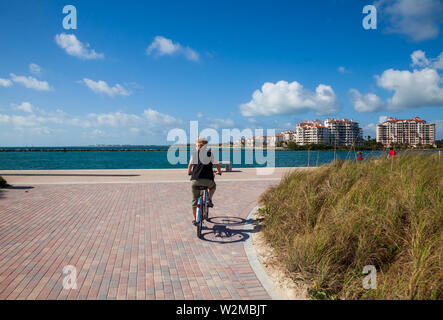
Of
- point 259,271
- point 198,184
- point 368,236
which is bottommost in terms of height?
point 259,271

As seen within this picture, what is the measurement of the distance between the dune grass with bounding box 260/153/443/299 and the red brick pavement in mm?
782

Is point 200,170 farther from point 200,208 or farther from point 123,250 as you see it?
point 123,250

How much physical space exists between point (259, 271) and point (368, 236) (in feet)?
5.29

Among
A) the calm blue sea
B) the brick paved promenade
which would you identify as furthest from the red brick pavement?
the calm blue sea

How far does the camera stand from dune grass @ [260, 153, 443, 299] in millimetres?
2773

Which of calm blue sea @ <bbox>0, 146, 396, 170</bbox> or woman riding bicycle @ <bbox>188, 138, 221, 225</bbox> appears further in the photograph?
calm blue sea @ <bbox>0, 146, 396, 170</bbox>

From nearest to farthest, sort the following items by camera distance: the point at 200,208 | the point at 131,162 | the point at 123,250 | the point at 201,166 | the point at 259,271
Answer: the point at 259,271 → the point at 123,250 → the point at 200,208 → the point at 201,166 → the point at 131,162

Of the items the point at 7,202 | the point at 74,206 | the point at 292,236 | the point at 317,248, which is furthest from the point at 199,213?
the point at 7,202

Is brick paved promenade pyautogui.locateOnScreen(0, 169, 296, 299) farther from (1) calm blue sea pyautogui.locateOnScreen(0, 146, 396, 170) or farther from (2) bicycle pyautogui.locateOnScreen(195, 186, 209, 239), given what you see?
(1) calm blue sea pyautogui.locateOnScreen(0, 146, 396, 170)

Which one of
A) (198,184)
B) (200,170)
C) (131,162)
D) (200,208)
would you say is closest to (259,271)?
(200,208)

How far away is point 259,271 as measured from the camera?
12.1ft

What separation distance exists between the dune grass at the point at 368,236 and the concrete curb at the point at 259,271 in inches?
13.8
